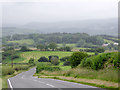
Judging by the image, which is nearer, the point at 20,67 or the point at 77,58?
the point at 77,58

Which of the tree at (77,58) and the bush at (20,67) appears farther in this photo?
the bush at (20,67)

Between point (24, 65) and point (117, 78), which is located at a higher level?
point (117, 78)

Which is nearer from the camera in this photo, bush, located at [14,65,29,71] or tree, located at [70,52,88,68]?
tree, located at [70,52,88,68]

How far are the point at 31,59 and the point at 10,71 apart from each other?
2094 centimetres

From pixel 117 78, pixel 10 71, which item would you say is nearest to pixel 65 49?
pixel 10 71

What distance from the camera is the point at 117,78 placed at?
1809 centimetres

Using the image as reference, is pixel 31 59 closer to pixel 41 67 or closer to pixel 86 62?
pixel 41 67

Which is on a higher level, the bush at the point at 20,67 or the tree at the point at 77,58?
the tree at the point at 77,58

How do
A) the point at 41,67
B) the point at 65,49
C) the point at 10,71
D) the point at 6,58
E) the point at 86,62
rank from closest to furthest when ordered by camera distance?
1. the point at 86,62
2. the point at 41,67
3. the point at 10,71
4. the point at 6,58
5. the point at 65,49

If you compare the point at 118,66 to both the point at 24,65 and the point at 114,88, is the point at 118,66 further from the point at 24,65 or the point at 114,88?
the point at 24,65

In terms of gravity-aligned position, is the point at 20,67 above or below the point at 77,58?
below

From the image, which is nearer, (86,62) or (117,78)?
(117,78)

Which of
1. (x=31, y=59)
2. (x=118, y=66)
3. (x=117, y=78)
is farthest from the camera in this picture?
(x=31, y=59)

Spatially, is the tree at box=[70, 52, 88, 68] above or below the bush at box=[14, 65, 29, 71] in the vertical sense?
above
